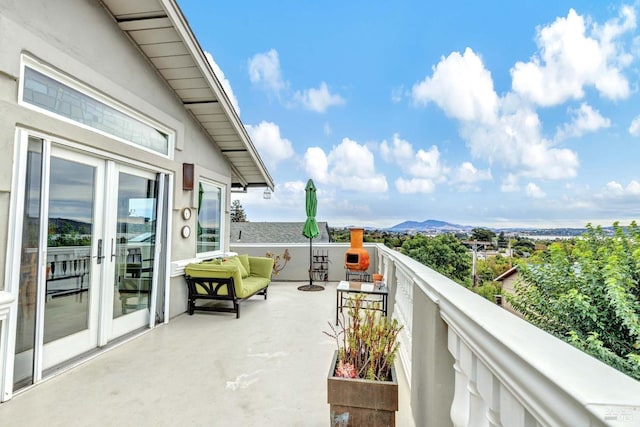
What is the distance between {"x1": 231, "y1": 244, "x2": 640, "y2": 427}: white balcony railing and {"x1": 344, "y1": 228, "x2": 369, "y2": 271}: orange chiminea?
4.79 metres

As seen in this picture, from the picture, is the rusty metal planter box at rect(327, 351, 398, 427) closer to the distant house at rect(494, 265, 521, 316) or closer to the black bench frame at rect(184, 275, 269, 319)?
the black bench frame at rect(184, 275, 269, 319)

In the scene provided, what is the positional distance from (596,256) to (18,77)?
6814 mm

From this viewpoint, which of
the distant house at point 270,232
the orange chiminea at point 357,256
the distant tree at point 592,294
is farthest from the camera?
the distant house at point 270,232

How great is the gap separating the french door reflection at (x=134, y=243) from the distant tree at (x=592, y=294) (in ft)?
17.4

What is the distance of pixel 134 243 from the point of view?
167 inches

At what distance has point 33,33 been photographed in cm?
283

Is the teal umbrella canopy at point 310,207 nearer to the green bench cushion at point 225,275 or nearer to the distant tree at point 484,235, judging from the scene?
the green bench cushion at point 225,275

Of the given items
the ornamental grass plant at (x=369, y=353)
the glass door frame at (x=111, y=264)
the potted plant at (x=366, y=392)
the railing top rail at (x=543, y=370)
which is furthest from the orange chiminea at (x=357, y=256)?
the railing top rail at (x=543, y=370)

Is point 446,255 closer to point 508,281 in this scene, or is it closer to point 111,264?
point 508,281

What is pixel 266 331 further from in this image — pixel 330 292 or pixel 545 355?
pixel 545 355

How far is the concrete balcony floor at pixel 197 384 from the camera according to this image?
2398mm

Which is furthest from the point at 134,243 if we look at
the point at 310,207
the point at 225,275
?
the point at 310,207

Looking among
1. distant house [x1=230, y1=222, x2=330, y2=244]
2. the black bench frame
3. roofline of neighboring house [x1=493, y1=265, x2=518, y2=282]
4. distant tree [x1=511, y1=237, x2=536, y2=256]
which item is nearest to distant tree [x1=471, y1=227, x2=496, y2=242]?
distant tree [x1=511, y1=237, x2=536, y2=256]

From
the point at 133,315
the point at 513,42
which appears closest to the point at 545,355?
the point at 133,315
